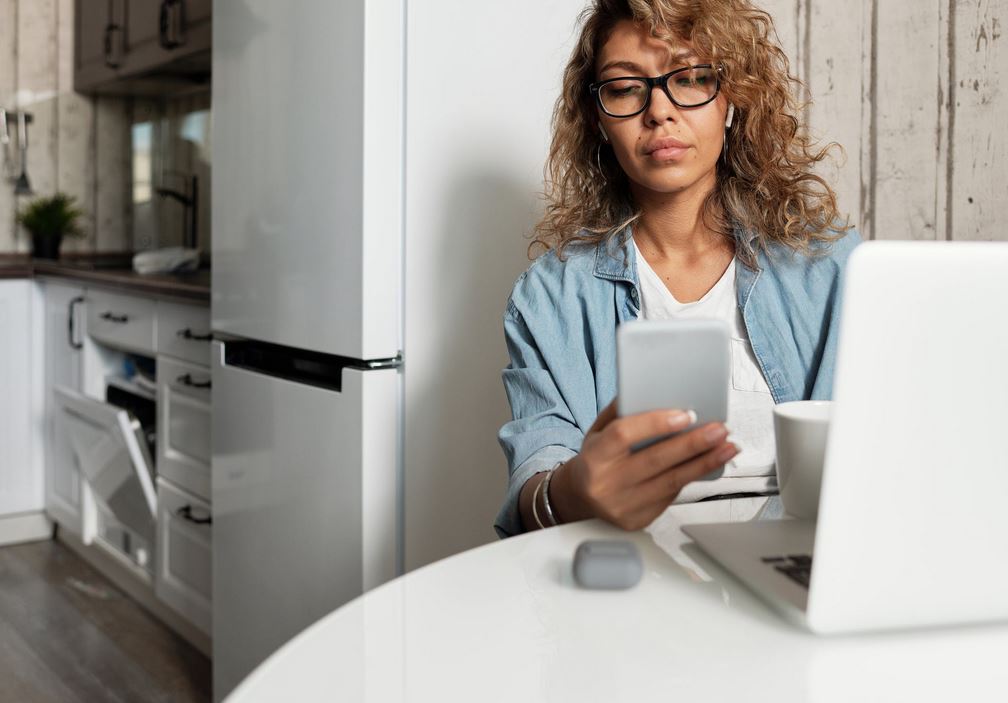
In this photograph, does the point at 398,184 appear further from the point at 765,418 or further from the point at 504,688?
the point at 504,688

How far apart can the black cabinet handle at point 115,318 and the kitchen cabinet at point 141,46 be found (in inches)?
31.5

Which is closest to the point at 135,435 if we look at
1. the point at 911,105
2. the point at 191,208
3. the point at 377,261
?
the point at 191,208

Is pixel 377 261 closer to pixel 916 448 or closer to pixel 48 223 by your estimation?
pixel 916 448

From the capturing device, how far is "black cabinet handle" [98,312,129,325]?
2.83 metres

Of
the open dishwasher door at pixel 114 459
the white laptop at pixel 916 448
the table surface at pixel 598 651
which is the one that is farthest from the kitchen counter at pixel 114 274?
the white laptop at pixel 916 448

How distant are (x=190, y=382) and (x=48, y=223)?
1.61 meters

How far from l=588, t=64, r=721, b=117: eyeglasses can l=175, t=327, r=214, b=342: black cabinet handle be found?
1.38 meters

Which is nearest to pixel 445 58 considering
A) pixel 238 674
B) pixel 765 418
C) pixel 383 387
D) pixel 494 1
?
pixel 494 1

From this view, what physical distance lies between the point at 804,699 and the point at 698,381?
0.24 meters

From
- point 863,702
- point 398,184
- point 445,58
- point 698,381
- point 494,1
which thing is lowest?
point 863,702

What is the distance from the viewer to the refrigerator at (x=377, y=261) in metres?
1.67

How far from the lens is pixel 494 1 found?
5.77 ft

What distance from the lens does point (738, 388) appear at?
1.36m

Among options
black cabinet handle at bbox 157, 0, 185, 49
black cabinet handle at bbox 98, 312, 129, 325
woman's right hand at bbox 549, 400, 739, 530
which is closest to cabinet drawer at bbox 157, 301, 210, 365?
black cabinet handle at bbox 98, 312, 129, 325
